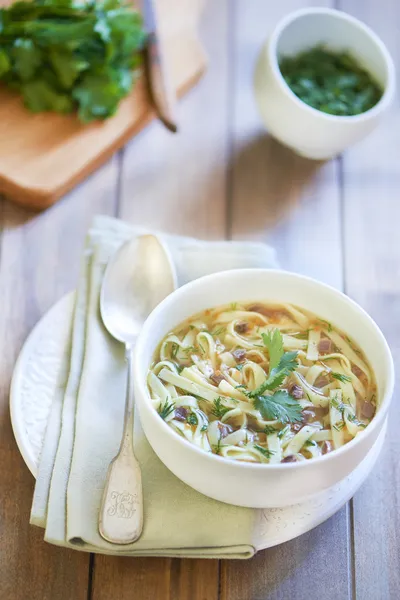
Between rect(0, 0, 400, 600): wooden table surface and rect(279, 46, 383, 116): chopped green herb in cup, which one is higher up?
rect(279, 46, 383, 116): chopped green herb in cup

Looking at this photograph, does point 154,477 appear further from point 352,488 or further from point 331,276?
point 331,276

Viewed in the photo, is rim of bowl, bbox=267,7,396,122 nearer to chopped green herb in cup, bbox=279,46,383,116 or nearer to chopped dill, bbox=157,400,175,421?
chopped green herb in cup, bbox=279,46,383,116

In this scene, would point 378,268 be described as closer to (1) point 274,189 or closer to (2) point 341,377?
(1) point 274,189

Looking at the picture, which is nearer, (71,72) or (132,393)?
(132,393)

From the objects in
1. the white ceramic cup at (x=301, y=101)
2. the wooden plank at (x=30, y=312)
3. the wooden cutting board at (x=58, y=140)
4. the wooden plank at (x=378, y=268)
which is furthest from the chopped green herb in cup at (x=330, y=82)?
the wooden plank at (x=30, y=312)

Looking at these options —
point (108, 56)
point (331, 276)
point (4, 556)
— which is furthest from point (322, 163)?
point (4, 556)

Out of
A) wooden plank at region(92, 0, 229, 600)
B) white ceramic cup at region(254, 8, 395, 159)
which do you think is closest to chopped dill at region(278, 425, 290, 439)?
wooden plank at region(92, 0, 229, 600)

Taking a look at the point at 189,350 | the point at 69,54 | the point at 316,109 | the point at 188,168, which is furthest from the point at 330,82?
the point at 189,350
